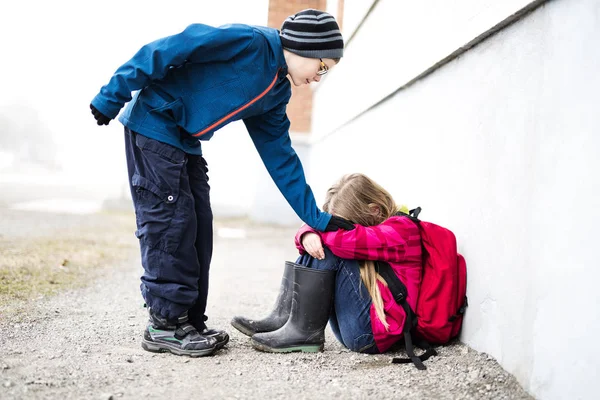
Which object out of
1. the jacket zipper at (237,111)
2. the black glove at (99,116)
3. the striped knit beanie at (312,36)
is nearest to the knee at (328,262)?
A: the jacket zipper at (237,111)

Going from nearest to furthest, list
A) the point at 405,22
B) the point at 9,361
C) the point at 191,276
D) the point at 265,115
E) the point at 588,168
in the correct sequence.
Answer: the point at 588,168 < the point at 9,361 < the point at 191,276 < the point at 265,115 < the point at 405,22

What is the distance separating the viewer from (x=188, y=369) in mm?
2117

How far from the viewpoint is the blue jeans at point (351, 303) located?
7.73 feet

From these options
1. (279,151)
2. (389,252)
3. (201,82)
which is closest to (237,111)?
(201,82)

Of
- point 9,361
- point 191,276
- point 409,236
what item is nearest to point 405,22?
point 409,236

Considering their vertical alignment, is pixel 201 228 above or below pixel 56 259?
above

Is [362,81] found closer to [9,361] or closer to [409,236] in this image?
[409,236]

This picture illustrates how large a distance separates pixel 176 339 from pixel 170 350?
0.17 ft

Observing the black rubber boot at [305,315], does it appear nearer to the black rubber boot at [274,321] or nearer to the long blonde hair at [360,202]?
the black rubber boot at [274,321]

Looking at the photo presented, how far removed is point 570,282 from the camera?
65.8 inches

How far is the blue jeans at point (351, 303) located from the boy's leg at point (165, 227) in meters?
0.53

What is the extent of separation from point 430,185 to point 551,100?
1.18 m

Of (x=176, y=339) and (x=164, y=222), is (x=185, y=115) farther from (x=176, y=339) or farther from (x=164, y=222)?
(x=176, y=339)

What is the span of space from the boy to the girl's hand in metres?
0.07
